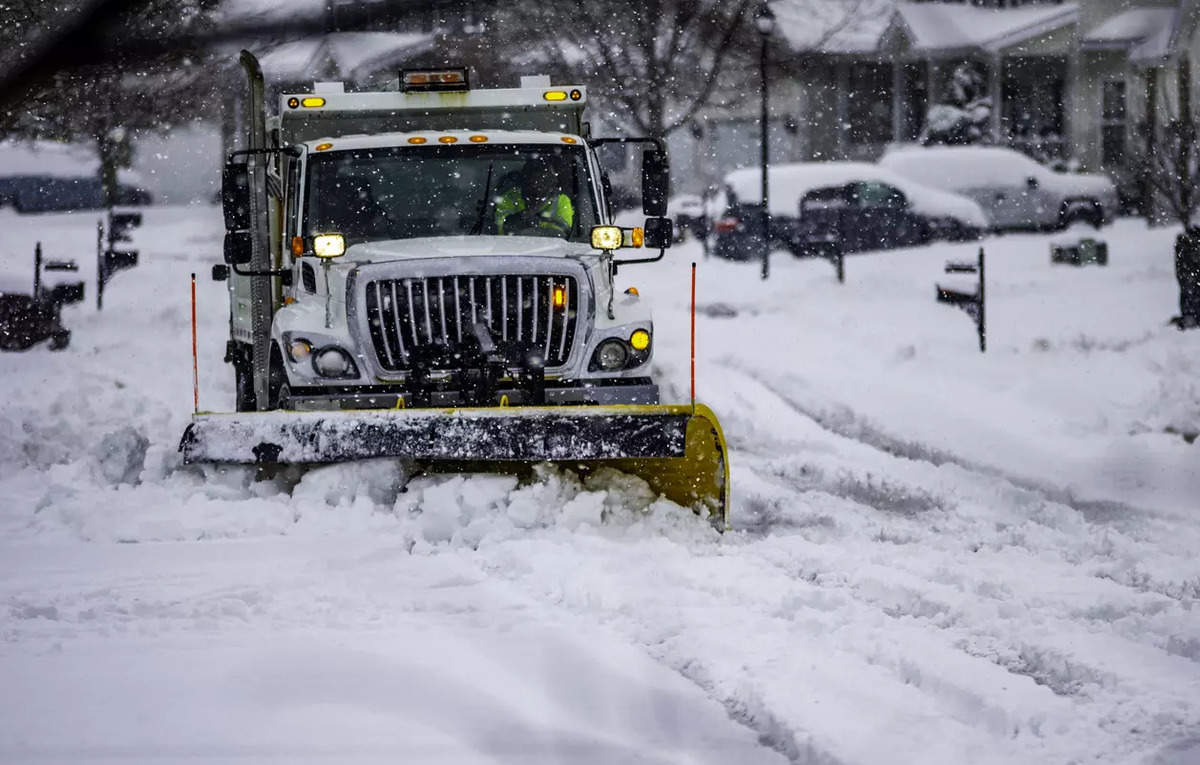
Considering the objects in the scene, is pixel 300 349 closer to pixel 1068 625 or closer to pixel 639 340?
pixel 639 340

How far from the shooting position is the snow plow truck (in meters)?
6.87

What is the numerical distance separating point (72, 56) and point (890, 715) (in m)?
3.36

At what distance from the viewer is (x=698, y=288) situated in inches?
923

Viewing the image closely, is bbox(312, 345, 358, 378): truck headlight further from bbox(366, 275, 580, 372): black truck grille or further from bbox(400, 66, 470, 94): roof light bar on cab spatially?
bbox(400, 66, 470, 94): roof light bar on cab

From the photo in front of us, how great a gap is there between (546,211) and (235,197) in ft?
5.82

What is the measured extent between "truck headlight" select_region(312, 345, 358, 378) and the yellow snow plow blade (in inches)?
28.7

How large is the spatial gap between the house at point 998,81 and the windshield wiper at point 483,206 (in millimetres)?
18705

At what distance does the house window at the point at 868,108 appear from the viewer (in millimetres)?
41625

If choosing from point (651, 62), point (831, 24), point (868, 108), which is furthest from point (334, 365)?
point (868, 108)

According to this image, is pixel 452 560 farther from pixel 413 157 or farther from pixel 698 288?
pixel 698 288

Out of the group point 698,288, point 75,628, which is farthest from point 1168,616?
point 698,288

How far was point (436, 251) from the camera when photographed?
7.86 meters

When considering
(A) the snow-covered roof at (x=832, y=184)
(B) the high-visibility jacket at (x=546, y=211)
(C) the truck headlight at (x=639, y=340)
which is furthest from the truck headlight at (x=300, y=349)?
(A) the snow-covered roof at (x=832, y=184)

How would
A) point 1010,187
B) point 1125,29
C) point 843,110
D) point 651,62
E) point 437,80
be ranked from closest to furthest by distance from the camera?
1. point 437,80
2. point 651,62
3. point 1010,187
4. point 1125,29
5. point 843,110
